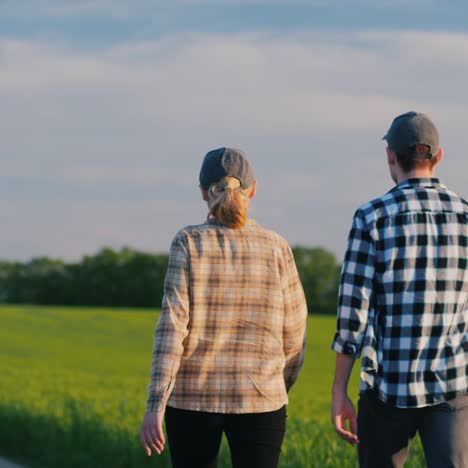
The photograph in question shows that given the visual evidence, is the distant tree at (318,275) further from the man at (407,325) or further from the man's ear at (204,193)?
the man at (407,325)

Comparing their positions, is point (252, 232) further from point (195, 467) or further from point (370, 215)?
point (195, 467)

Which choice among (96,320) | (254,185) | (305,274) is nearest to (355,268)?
(254,185)

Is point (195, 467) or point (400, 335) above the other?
point (400, 335)

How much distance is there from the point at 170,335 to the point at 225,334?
223 mm

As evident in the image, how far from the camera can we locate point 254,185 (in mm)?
4043

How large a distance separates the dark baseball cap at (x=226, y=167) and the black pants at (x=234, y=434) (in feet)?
3.14

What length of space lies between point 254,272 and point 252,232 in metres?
0.17

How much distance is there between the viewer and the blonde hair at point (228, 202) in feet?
12.8

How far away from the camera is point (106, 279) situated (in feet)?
300

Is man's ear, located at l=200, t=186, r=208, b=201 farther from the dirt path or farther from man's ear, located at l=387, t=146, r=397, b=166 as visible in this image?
the dirt path

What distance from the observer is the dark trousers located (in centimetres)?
346

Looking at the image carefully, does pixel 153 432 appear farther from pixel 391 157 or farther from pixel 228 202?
pixel 391 157

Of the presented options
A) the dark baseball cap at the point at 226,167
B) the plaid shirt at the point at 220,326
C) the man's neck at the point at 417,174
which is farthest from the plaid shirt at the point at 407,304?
the dark baseball cap at the point at 226,167

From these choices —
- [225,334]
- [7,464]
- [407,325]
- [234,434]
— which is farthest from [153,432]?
[7,464]
